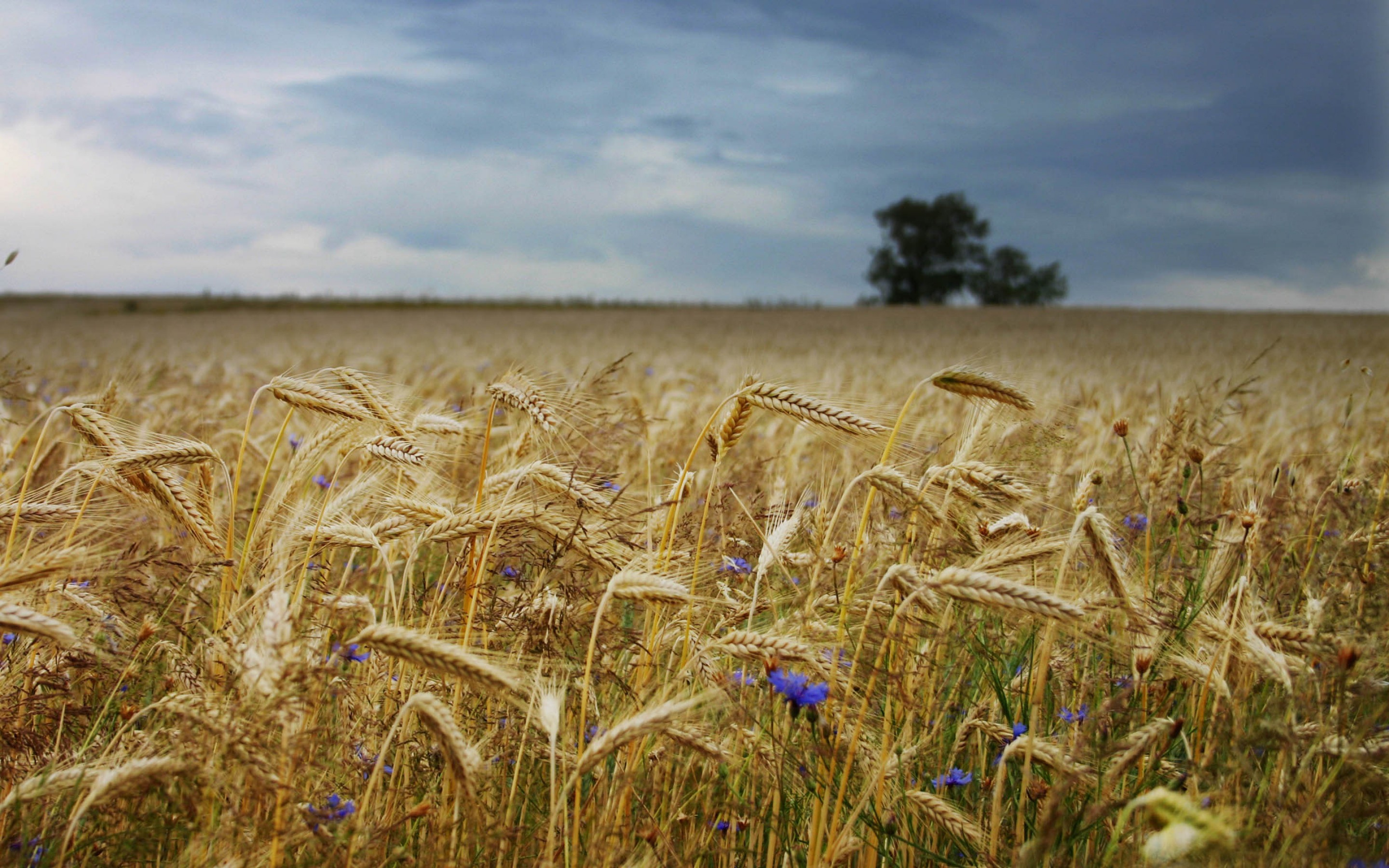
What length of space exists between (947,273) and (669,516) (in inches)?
3030

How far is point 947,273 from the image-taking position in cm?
7444

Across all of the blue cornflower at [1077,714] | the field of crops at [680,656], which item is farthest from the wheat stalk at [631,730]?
the blue cornflower at [1077,714]

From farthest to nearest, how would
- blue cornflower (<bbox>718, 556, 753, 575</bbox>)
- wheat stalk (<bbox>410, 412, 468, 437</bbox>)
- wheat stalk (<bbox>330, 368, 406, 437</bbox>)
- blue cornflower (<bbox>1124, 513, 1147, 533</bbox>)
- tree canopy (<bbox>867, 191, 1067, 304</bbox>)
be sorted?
tree canopy (<bbox>867, 191, 1067, 304</bbox>) < blue cornflower (<bbox>1124, 513, 1147, 533</bbox>) < blue cornflower (<bbox>718, 556, 753, 575</bbox>) < wheat stalk (<bbox>410, 412, 468, 437</bbox>) < wheat stalk (<bbox>330, 368, 406, 437</bbox>)

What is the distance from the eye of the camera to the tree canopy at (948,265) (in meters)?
74.4

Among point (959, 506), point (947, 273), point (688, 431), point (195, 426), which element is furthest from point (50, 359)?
point (947, 273)

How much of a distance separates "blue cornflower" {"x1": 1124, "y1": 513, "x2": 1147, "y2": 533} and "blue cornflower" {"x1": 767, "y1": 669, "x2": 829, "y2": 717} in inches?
86.3

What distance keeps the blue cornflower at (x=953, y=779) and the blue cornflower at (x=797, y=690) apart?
25.3 inches

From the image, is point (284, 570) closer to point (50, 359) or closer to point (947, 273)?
point (50, 359)

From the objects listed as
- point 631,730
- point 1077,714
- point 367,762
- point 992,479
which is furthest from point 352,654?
point 1077,714

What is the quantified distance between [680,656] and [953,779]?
72 centimetres

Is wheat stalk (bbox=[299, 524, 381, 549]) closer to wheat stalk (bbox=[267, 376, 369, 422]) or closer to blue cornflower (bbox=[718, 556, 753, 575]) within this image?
wheat stalk (bbox=[267, 376, 369, 422])

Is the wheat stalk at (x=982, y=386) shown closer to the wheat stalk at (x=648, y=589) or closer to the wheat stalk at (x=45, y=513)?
the wheat stalk at (x=648, y=589)

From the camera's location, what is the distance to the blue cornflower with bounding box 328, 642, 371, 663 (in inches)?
61.4

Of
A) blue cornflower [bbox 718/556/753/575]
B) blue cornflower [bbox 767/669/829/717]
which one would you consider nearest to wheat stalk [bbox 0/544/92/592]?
blue cornflower [bbox 767/669/829/717]
